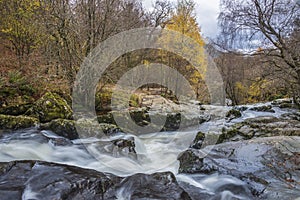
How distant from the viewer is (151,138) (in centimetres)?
713

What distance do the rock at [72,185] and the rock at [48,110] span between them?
9.67 ft

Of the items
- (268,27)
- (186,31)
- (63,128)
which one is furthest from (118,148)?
(186,31)

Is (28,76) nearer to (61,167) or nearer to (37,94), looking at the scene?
(37,94)

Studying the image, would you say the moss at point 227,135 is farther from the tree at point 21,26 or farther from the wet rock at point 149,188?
the tree at point 21,26

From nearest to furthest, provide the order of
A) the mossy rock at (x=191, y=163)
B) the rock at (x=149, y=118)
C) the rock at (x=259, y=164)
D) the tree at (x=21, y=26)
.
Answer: the rock at (x=259, y=164) → the mossy rock at (x=191, y=163) → the rock at (x=149, y=118) → the tree at (x=21, y=26)

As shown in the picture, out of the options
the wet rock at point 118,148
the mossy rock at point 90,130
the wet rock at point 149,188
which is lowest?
the wet rock at point 149,188

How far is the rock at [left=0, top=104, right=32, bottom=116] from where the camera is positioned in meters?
6.46

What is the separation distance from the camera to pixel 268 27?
845cm

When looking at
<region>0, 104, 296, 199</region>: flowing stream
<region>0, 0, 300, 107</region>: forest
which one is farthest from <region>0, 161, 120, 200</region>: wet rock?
<region>0, 0, 300, 107</region>: forest

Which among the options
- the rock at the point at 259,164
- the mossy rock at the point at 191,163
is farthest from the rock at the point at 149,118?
the rock at the point at 259,164

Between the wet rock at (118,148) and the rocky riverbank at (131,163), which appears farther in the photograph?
the wet rock at (118,148)

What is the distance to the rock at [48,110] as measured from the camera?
20.3ft

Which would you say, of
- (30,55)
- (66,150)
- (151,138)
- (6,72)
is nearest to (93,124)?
(66,150)

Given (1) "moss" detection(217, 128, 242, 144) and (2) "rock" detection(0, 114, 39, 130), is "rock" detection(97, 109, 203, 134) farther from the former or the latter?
(1) "moss" detection(217, 128, 242, 144)
